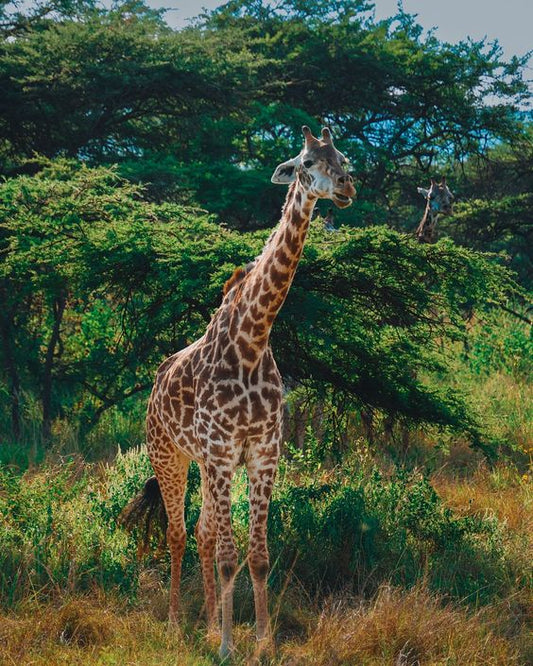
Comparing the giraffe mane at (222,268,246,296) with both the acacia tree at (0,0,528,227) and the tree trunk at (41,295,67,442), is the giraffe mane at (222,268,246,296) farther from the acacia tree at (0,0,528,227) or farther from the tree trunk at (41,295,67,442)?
the acacia tree at (0,0,528,227)

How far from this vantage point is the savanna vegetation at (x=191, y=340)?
207 inches

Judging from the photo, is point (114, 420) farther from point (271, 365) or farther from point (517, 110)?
point (517, 110)

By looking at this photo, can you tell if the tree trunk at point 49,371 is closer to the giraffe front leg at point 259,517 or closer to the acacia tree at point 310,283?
the acacia tree at point 310,283

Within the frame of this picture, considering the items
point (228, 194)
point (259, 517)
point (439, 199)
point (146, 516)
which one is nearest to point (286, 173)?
point (259, 517)

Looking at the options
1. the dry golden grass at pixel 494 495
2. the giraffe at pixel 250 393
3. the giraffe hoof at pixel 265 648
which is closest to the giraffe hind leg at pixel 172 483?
the giraffe at pixel 250 393

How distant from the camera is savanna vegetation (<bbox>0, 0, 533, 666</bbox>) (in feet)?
17.3

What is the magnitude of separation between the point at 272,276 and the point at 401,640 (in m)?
2.04

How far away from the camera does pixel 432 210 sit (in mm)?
12352

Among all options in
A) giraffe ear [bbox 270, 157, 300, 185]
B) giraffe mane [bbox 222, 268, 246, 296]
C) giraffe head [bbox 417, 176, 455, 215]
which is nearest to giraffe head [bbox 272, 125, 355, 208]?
giraffe ear [bbox 270, 157, 300, 185]

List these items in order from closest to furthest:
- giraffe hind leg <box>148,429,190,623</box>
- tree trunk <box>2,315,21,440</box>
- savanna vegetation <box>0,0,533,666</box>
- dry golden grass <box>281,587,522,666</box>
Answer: dry golden grass <box>281,587,522,666</box> < savanna vegetation <box>0,0,533,666</box> < giraffe hind leg <box>148,429,190,623</box> < tree trunk <box>2,315,21,440</box>

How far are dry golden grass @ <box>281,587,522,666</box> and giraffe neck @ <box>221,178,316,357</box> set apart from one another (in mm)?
1571

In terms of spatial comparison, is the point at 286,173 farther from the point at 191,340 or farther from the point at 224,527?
the point at 191,340

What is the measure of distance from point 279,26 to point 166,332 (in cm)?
1221

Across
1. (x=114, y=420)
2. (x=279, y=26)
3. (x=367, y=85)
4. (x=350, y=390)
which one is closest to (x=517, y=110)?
(x=367, y=85)
